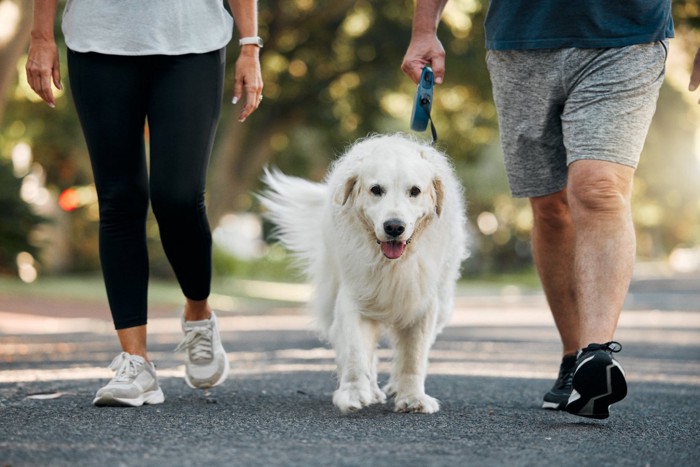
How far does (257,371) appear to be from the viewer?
251 inches

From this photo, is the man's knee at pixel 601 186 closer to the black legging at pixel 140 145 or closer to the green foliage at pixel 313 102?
the black legging at pixel 140 145

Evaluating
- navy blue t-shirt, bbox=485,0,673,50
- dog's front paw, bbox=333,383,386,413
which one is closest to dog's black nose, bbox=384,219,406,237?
dog's front paw, bbox=333,383,386,413

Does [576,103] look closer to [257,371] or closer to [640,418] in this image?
[640,418]

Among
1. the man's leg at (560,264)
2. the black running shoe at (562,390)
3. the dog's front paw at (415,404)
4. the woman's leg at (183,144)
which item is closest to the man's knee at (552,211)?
the man's leg at (560,264)

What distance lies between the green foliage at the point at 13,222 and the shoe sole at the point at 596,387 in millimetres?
11293

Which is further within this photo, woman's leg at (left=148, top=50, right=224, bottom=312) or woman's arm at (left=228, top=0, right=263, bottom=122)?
woman's arm at (left=228, top=0, right=263, bottom=122)

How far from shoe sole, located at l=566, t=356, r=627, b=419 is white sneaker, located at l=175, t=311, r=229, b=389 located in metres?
1.71

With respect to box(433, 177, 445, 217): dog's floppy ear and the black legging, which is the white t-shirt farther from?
box(433, 177, 445, 217): dog's floppy ear

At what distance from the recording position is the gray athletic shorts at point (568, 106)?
4230 millimetres

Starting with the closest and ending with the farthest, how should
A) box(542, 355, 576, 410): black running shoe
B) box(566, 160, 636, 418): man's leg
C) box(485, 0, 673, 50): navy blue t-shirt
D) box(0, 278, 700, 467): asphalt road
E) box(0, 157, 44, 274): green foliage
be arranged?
box(0, 278, 700, 467): asphalt road
box(566, 160, 636, 418): man's leg
box(485, 0, 673, 50): navy blue t-shirt
box(542, 355, 576, 410): black running shoe
box(0, 157, 44, 274): green foliage

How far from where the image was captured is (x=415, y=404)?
4.46 meters

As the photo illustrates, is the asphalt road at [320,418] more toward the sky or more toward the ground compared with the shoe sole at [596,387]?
more toward the ground

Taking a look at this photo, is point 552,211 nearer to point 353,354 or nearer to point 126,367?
point 353,354

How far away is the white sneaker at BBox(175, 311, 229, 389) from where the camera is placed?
4.84m
